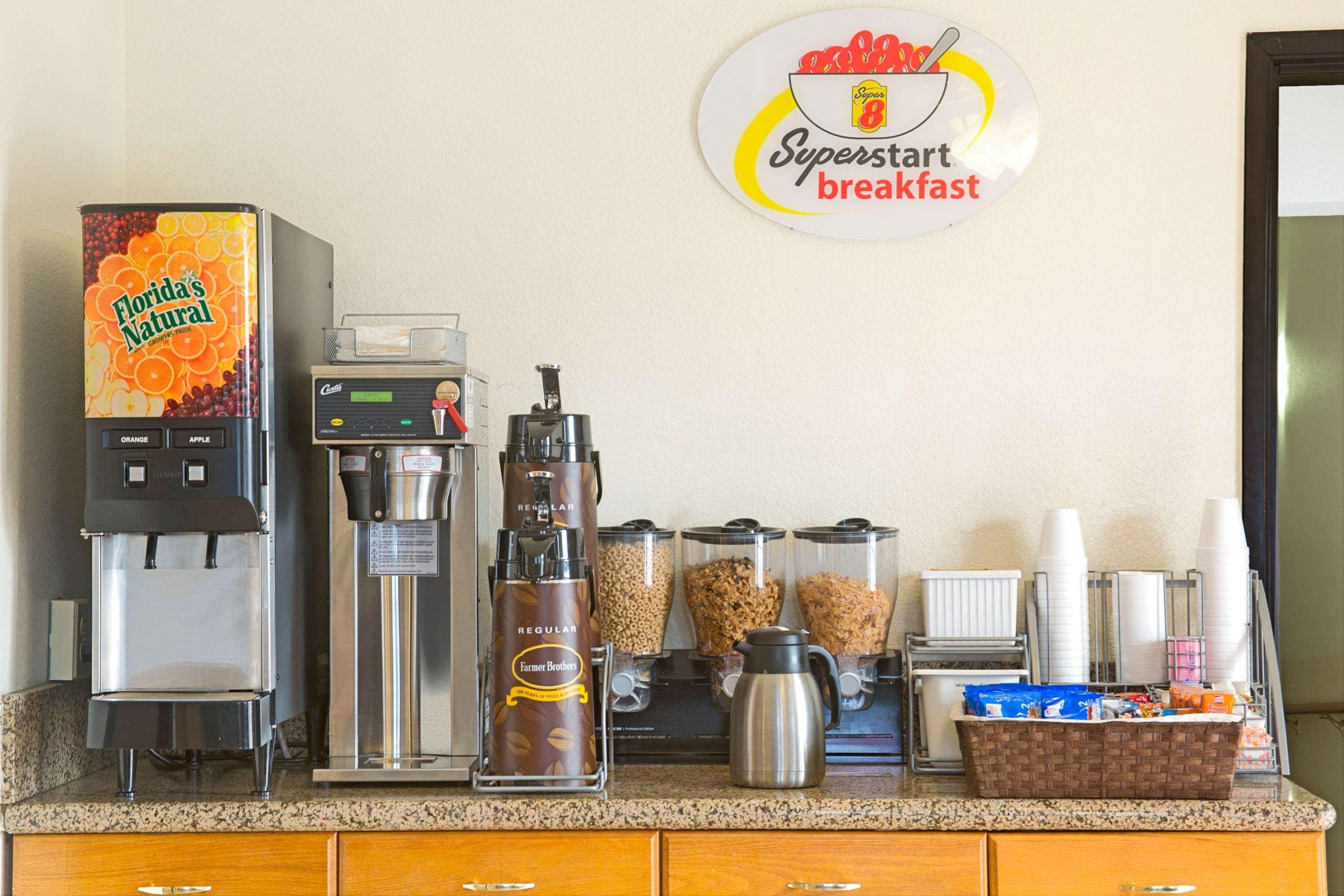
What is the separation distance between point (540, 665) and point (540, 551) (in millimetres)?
188

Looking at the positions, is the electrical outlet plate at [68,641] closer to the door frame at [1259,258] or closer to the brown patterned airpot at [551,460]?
the brown patterned airpot at [551,460]

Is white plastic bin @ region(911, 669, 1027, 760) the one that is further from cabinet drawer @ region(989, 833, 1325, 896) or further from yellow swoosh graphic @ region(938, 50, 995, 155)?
yellow swoosh graphic @ region(938, 50, 995, 155)

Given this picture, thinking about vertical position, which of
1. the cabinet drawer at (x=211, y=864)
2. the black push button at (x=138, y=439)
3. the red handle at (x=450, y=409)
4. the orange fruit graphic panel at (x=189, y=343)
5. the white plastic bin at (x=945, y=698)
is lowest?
the cabinet drawer at (x=211, y=864)

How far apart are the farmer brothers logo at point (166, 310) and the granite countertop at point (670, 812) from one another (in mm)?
764

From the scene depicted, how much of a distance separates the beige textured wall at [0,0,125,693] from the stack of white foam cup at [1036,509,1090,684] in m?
1.83

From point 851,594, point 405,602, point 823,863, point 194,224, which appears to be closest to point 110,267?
point 194,224

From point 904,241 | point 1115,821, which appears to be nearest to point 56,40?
point 904,241

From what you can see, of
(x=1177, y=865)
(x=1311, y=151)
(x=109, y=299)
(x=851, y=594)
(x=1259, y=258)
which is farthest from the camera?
(x=1311, y=151)

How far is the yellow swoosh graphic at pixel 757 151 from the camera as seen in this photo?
2.23m

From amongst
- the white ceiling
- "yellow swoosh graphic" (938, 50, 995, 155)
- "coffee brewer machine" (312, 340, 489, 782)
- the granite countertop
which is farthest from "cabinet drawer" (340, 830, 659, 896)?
the white ceiling

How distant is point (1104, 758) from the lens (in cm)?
173

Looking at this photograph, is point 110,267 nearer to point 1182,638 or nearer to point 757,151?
point 757,151

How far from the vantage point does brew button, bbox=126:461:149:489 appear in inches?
69.6

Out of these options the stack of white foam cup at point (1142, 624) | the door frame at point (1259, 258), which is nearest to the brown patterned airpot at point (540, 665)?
the stack of white foam cup at point (1142, 624)
